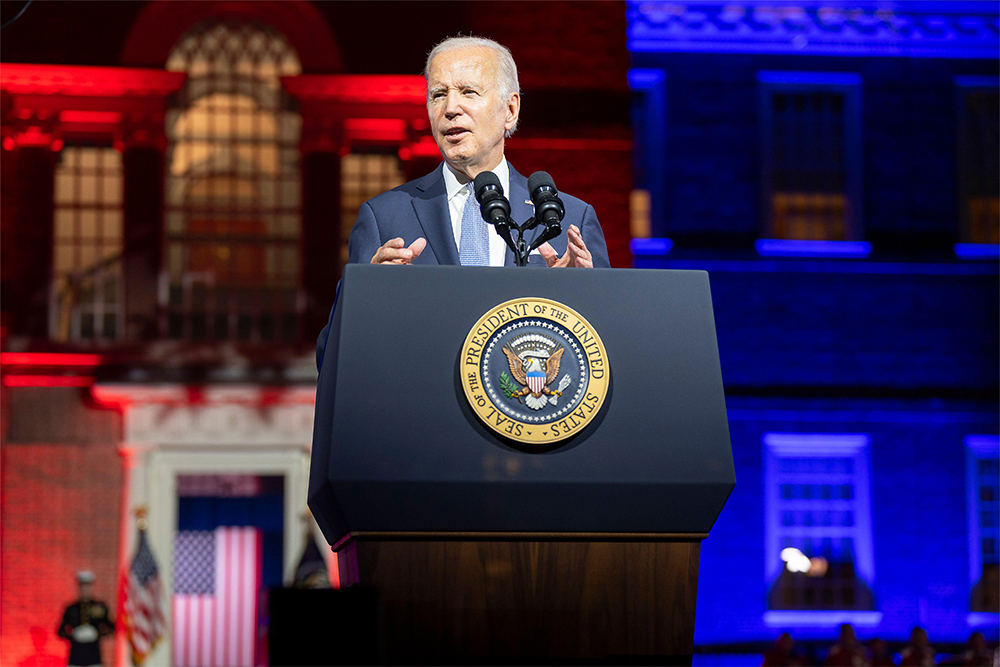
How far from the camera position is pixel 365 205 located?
85.3 inches

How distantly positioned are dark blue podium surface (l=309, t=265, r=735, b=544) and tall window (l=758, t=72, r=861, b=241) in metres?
11.2

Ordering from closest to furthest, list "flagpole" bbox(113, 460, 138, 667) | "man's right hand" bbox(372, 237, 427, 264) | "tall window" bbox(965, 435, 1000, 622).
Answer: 1. "man's right hand" bbox(372, 237, 427, 264)
2. "flagpole" bbox(113, 460, 138, 667)
3. "tall window" bbox(965, 435, 1000, 622)

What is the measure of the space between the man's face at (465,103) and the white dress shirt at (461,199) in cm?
6

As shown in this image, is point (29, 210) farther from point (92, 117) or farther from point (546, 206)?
point (546, 206)

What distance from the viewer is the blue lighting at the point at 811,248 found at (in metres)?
12.3

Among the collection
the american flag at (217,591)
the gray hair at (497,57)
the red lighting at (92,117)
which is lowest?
the american flag at (217,591)

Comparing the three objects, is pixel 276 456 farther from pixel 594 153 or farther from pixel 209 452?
pixel 594 153

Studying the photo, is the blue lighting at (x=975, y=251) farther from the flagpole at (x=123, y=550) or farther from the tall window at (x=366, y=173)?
the flagpole at (x=123, y=550)

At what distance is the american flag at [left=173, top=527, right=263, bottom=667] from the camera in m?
15.3

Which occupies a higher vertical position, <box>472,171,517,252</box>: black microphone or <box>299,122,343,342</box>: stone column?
<box>299,122,343,342</box>: stone column

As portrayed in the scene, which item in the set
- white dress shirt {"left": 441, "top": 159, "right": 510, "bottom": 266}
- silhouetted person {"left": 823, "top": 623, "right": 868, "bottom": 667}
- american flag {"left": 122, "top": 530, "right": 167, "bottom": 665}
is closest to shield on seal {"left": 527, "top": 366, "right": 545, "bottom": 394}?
white dress shirt {"left": 441, "top": 159, "right": 510, "bottom": 266}

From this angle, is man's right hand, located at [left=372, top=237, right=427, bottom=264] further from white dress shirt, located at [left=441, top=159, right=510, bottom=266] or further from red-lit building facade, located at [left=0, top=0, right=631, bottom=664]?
red-lit building facade, located at [left=0, top=0, right=631, bottom=664]

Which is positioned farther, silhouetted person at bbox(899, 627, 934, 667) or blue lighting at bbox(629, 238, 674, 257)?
blue lighting at bbox(629, 238, 674, 257)

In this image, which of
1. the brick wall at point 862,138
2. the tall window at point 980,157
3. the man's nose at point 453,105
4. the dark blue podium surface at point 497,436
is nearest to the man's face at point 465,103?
the man's nose at point 453,105
